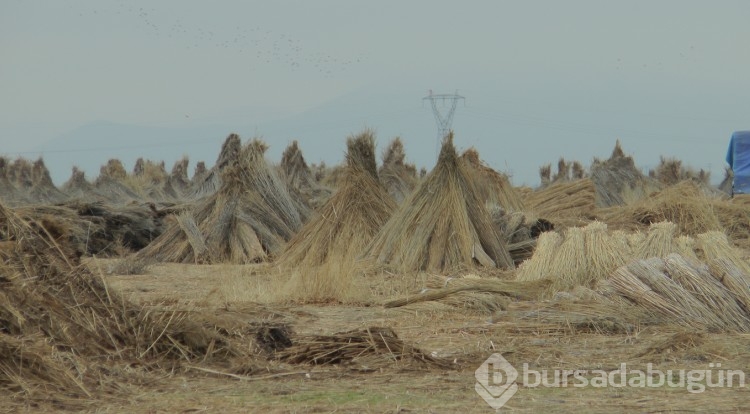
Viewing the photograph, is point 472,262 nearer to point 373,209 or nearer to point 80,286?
point 373,209

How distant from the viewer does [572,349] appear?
6672mm

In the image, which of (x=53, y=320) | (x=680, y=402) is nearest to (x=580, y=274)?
(x=680, y=402)

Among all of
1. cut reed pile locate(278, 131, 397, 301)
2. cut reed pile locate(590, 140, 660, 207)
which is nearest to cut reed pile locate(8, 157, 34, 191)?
cut reed pile locate(590, 140, 660, 207)

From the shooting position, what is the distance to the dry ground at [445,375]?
4930 mm

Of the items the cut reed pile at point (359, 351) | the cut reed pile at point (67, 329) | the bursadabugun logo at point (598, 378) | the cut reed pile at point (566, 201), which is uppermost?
the cut reed pile at point (566, 201)

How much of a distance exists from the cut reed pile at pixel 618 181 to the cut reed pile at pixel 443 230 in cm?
1726

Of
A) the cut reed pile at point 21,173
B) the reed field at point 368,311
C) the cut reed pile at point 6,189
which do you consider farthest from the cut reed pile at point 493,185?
the cut reed pile at point 21,173

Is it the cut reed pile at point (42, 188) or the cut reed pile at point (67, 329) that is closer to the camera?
the cut reed pile at point (67, 329)

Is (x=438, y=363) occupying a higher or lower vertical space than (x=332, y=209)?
lower

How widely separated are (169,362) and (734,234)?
13328 millimetres

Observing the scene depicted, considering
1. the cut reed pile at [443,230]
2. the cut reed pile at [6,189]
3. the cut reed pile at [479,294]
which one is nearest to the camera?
the cut reed pile at [479,294]

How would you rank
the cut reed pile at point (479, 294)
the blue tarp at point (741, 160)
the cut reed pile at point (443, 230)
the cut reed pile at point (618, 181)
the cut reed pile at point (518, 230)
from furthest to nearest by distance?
1. the cut reed pile at point (618, 181)
2. the blue tarp at point (741, 160)
3. the cut reed pile at point (518, 230)
4. the cut reed pile at point (443, 230)
5. the cut reed pile at point (479, 294)

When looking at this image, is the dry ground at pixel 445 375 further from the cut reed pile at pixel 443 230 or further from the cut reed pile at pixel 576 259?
the cut reed pile at pixel 443 230

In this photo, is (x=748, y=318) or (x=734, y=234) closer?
(x=748, y=318)
